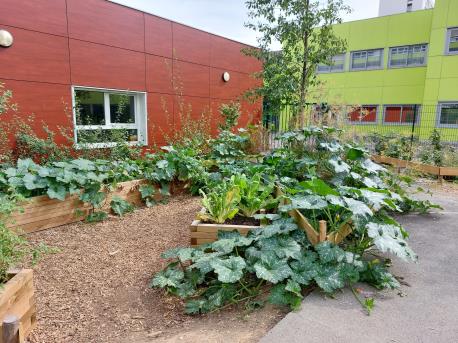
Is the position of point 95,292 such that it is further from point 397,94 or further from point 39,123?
point 397,94

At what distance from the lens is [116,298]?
2525 millimetres

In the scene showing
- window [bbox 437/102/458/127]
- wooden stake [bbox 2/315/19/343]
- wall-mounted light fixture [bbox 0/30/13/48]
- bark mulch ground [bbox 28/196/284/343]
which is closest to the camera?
wooden stake [bbox 2/315/19/343]

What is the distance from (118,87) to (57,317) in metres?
5.64

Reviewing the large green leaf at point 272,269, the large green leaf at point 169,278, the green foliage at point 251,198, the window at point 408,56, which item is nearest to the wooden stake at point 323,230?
the large green leaf at point 272,269

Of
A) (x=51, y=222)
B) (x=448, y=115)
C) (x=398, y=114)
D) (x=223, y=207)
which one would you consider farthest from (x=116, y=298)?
(x=398, y=114)

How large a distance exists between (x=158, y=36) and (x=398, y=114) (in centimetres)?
1456

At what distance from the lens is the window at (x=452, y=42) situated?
14633 millimetres

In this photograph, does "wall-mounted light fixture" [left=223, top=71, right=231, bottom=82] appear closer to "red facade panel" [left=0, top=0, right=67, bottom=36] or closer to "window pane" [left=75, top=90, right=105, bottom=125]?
"window pane" [left=75, top=90, right=105, bottom=125]

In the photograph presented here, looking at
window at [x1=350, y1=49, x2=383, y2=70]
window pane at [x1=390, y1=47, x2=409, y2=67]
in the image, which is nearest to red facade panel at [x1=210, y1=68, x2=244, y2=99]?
window at [x1=350, y1=49, x2=383, y2=70]

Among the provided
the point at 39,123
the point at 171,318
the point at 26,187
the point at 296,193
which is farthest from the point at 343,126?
the point at 39,123

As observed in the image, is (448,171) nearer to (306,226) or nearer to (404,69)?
(306,226)

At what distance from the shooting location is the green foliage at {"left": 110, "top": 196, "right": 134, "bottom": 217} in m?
4.37

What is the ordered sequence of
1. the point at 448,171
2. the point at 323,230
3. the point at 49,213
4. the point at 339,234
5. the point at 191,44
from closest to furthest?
the point at 323,230, the point at 339,234, the point at 49,213, the point at 448,171, the point at 191,44

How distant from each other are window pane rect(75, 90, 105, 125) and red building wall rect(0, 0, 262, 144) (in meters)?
0.29
